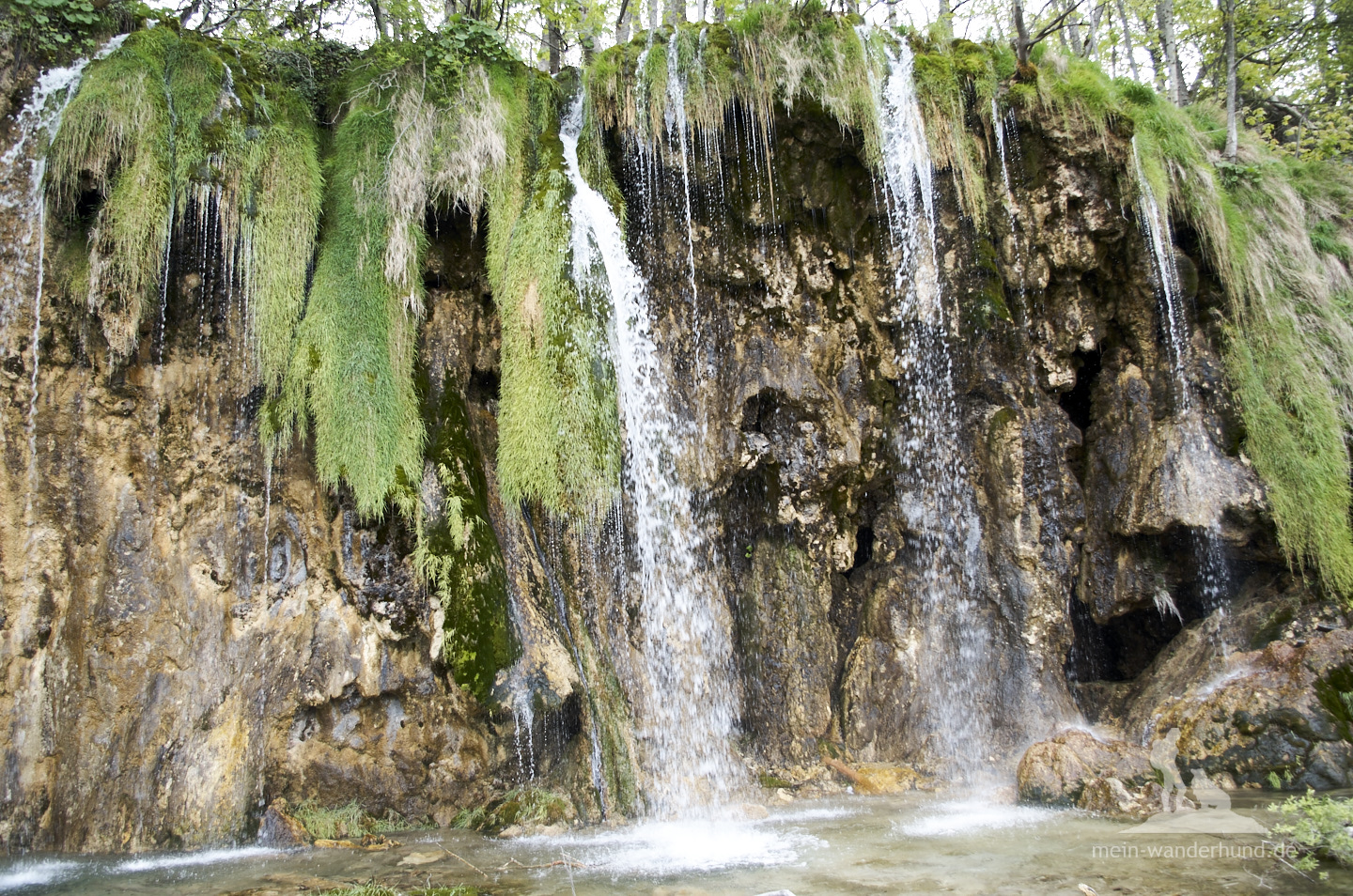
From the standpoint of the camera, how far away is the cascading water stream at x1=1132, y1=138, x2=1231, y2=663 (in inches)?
336

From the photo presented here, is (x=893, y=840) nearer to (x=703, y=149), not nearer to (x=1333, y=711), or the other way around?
(x=1333, y=711)

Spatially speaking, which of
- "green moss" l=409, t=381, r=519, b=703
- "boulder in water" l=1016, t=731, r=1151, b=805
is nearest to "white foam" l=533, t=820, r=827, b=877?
"green moss" l=409, t=381, r=519, b=703

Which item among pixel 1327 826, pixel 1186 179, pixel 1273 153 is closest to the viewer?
pixel 1327 826

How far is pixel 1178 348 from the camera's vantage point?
8.92 m

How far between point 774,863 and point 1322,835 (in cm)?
311

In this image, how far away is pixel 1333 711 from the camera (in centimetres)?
682

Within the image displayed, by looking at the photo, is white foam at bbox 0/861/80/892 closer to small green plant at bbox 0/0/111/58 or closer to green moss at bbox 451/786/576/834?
green moss at bbox 451/786/576/834

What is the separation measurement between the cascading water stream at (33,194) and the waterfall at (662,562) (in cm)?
454

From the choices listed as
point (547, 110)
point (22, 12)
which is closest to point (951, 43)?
point (547, 110)

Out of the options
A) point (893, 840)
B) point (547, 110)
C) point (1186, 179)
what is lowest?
point (893, 840)

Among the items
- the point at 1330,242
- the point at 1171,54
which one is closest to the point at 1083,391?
the point at 1330,242

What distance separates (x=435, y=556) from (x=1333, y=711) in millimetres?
7828

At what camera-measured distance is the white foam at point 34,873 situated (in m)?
5.21

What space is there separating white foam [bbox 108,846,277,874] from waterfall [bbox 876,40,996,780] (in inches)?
250
